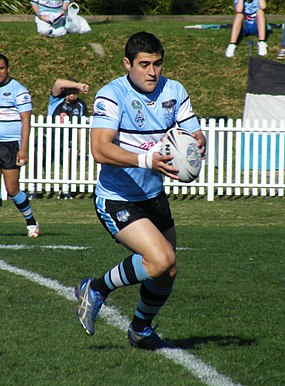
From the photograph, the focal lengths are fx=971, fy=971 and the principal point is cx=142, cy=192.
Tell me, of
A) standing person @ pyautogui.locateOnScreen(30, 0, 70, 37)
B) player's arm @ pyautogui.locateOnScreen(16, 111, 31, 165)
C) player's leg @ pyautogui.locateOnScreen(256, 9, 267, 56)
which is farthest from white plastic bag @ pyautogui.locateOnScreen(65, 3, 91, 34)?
player's arm @ pyautogui.locateOnScreen(16, 111, 31, 165)

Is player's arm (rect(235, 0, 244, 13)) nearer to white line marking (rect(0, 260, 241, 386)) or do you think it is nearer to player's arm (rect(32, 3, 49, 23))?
player's arm (rect(32, 3, 49, 23))

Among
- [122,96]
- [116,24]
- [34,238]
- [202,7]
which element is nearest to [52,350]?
[122,96]

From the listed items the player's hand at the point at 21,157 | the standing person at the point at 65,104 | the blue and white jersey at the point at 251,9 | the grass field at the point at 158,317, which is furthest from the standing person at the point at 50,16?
Result: the player's hand at the point at 21,157

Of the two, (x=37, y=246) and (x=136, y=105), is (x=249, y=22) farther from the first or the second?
(x=136, y=105)

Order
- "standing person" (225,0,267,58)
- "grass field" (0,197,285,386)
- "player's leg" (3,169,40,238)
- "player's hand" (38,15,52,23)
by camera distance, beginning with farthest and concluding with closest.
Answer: "player's hand" (38,15,52,23) → "standing person" (225,0,267,58) → "player's leg" (3,169,40,238) → "grass field" (0,197,285,386)

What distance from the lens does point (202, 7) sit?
29266mm

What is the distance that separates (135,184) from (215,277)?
318 centimetres

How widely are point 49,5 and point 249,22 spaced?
4869mm

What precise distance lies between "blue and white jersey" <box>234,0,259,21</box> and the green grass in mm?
1982

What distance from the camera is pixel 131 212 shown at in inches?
244

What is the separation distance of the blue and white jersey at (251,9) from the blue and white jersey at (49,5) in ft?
14.1

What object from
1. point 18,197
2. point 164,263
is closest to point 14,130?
point 18,197

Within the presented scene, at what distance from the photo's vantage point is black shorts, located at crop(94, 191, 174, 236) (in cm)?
617

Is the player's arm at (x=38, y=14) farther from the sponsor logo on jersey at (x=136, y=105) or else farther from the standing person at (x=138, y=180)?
the sponsor logo on jersey at (x=136, y=105)
